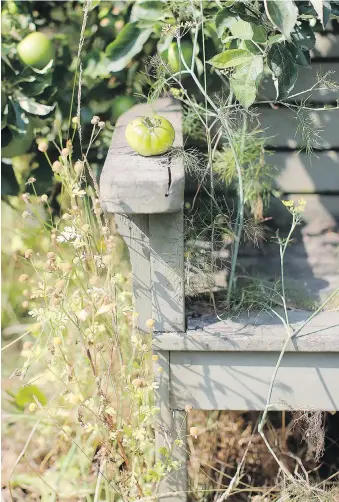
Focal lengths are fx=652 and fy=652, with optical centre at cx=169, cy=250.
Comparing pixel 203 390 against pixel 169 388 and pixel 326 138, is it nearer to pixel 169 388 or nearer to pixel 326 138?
pixel 169 388

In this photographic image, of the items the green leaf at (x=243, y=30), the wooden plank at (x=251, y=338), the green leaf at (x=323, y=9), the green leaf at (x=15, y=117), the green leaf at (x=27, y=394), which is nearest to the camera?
the green leaf at (x=323, y=9)

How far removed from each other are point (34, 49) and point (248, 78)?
929mm

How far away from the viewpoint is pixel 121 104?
7.11 ft

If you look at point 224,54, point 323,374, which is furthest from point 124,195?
point 323,374

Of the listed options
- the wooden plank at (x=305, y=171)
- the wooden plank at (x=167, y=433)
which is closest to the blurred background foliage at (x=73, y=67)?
the wooden plank at (x=305, y=171)

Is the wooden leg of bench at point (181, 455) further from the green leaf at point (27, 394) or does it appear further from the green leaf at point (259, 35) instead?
the green leaf at point (259, 35)

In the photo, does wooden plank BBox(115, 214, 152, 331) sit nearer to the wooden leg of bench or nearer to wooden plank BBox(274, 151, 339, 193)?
the wooden leg of bench

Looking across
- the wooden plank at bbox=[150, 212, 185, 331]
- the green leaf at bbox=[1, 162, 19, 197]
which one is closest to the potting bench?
the wooden plank at bbox=[150, 212, 185, 331]

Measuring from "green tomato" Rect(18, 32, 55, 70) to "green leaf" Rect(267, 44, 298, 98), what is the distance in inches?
35.8

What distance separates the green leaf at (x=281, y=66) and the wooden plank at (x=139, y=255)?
1.36ft

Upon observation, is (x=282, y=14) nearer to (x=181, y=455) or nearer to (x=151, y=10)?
(x=151, y=10)

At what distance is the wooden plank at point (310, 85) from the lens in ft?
6.83

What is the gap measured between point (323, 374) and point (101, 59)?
1230 mm

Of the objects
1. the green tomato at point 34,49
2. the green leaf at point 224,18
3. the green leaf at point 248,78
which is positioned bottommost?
the green tomato at point 34,49
